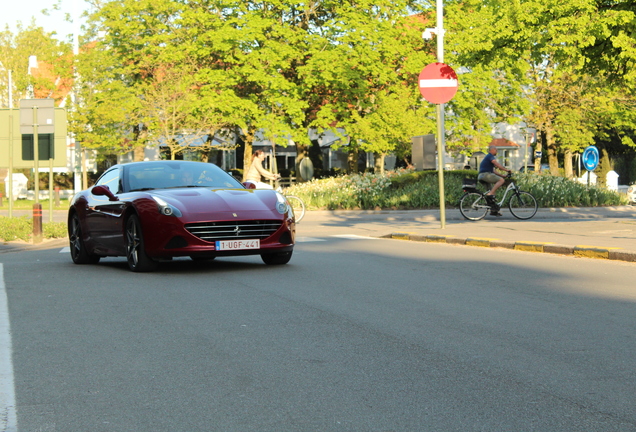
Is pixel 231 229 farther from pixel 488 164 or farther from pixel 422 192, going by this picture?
pixel 422 192

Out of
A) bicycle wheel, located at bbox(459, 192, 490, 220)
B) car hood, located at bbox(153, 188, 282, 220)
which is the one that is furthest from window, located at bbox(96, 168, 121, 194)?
bicycle wheel, located at bbox(459, 192, 490, 220)

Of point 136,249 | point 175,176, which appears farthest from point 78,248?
point 136,249

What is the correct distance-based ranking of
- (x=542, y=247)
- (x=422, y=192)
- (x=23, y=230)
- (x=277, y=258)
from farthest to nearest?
1. (x=422, y=192)
2. (x=23, y=230)
3. (x=542, y=247)
4. (x=277, y=258)

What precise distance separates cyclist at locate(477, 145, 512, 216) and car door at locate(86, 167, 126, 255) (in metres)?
12.8

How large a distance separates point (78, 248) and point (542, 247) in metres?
6.91

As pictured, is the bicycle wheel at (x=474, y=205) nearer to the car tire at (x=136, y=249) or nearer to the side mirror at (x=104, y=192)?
the side mirror at (x=104, y=192)

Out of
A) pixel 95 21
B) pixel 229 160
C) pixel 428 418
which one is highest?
pixel 95 21

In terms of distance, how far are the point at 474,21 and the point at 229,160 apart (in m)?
47.6

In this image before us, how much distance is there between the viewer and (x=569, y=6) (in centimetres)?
1772

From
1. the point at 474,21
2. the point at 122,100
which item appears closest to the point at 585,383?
the point at 474,21

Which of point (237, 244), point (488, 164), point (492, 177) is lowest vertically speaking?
point (237, 244)

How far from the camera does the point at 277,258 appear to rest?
12414mm

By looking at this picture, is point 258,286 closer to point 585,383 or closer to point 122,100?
point 585,383

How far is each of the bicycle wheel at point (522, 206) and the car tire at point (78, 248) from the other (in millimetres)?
13332
